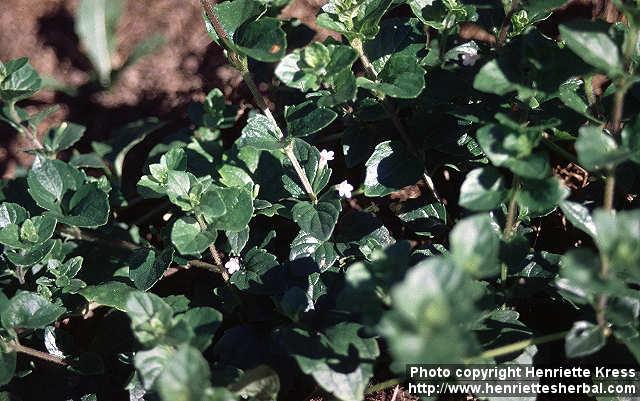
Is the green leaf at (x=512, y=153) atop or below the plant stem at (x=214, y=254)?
atop

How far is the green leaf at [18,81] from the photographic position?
7.04 ft

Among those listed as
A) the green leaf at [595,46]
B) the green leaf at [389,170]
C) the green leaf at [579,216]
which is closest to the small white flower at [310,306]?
the green leaf at [389,170]

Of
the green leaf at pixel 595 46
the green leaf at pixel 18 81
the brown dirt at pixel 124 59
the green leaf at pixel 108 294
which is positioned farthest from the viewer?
the brown dirt at pixel 124 59

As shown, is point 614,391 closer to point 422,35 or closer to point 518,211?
point 518,211

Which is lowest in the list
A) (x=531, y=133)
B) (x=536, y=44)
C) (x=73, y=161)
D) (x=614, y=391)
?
(x=614, y=391)

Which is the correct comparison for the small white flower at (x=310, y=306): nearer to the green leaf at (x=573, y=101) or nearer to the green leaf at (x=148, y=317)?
the green leaf at (x=148, y=317)

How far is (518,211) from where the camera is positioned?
1999mm

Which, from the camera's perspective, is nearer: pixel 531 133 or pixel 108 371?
pixel 531 133

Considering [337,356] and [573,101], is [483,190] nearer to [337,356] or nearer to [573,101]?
[573,101]

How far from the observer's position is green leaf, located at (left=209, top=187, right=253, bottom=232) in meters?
1.84

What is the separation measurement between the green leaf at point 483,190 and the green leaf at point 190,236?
703 millimetres

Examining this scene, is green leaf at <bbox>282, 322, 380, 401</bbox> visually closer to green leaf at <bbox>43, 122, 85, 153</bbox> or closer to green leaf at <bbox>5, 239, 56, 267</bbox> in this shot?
green leaf at <bbox>5, 239, 56, 267</bbox>

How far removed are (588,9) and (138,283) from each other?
2.05 metres

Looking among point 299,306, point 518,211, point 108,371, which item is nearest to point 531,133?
point 518,211
